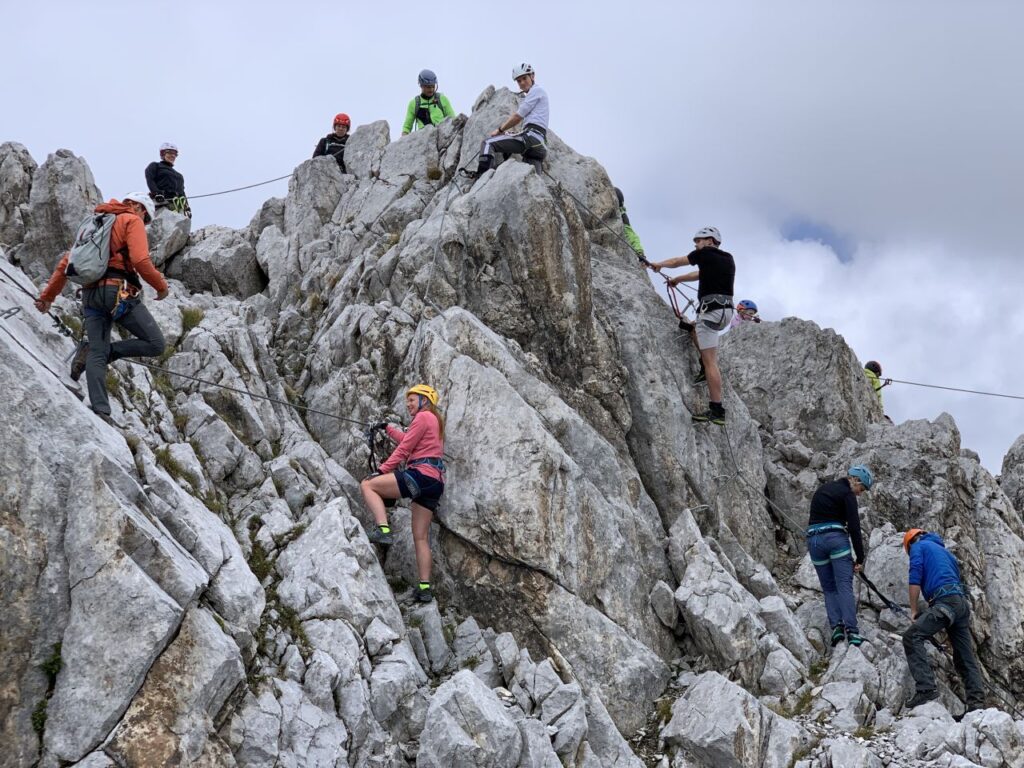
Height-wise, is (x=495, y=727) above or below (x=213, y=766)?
above

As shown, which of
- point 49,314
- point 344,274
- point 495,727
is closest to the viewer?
point 495,727

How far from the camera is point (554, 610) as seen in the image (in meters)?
15.9

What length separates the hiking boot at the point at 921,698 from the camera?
16.0 metres

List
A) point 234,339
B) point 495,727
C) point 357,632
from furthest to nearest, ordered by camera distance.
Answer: point 234,339, point 357,632, point 495,727

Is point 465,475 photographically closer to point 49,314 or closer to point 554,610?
point 554,610

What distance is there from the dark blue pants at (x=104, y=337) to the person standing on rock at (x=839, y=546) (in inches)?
509

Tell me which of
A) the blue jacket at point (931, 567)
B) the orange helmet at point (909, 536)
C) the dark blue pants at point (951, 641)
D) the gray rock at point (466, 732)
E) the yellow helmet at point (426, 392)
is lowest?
the gray rock at point (466, 732)

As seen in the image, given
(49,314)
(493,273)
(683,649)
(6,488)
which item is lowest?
(6,488)

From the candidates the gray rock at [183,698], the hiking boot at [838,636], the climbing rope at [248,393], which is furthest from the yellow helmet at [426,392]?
the hiking boot at [838,636]

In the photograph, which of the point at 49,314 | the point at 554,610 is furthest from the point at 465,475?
the point at 49,314

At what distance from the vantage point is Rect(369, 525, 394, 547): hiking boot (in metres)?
16.1

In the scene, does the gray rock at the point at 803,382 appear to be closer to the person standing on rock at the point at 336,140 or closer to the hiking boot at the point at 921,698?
the hiking boot at the point at 921,698

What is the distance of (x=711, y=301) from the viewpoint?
20.4 metres

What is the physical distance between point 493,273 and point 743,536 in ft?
26.9
